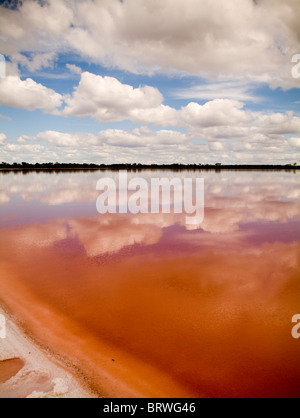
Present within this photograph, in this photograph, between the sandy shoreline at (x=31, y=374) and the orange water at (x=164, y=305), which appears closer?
the sandy shoreline at (x=31, y=374)

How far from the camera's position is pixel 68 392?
336 cm

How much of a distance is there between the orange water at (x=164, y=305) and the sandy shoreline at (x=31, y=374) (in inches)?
9.4

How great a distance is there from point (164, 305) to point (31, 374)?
287cm

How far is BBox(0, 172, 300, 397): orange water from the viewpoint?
12.6 feet

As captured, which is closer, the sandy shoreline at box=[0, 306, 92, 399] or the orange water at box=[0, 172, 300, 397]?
the sandy shoreline at box=[0, 306, 92, 399]

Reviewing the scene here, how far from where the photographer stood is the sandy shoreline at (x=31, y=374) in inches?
131

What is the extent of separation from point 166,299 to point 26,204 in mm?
16731

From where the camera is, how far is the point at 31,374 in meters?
3.63

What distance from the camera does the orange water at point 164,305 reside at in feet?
12.6

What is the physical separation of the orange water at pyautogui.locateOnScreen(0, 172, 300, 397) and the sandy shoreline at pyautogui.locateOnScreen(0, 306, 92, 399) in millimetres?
239

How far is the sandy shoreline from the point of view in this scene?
131 inches
